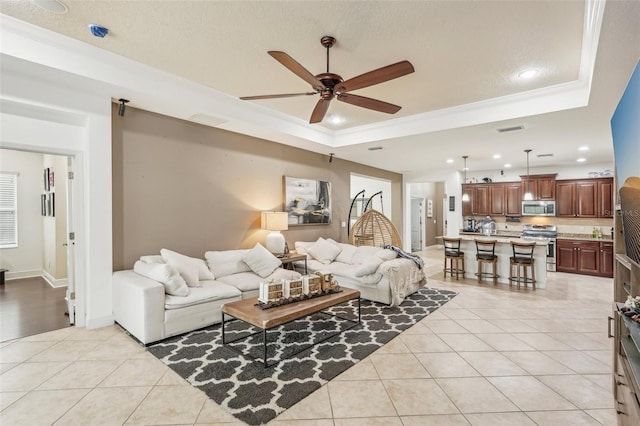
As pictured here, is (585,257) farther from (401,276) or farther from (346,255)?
(346,255)

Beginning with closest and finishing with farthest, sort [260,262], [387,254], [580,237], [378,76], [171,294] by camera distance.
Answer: [378,76] < [171,294] < [260,262] < [387,254] < [580,237]

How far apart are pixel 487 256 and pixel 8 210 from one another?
31.2ft

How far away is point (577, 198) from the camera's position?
7383mm

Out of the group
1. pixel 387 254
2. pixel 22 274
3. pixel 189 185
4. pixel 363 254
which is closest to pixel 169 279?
pixel 189 185

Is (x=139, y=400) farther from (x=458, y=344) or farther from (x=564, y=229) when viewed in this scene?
(x=564, y=229)

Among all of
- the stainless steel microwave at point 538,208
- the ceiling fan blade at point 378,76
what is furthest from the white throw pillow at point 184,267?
the stainless steel microwave at point 538,208

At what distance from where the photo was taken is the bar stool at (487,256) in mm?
6039

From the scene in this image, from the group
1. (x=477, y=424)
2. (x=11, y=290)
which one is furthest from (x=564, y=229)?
(x=11, y=290)

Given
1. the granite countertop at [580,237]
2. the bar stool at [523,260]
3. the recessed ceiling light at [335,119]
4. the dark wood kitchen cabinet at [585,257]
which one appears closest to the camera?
the recessed ceiling light at [335,119]

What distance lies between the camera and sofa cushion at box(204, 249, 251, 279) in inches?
172

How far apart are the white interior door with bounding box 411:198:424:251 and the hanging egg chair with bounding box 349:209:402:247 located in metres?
4.74

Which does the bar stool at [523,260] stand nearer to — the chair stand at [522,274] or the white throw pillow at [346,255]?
the chair stand at [522,274]

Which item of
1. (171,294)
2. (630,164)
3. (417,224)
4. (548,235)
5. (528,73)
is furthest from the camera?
(417,224)

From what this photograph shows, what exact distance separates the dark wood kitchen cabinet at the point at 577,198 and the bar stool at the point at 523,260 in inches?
110
